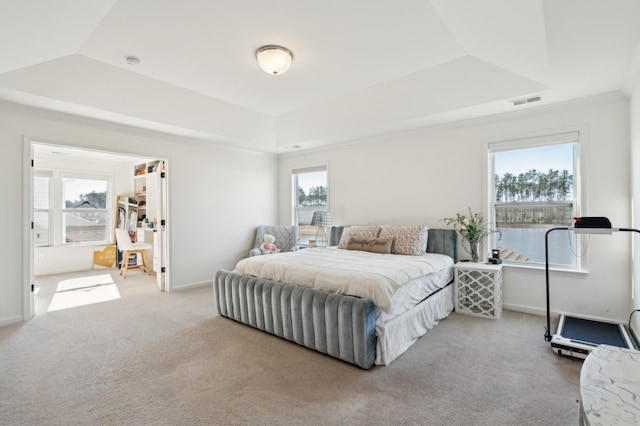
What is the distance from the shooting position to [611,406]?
2.96 ft

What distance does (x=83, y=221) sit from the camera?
681cm

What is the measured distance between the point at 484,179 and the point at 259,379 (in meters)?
3.59

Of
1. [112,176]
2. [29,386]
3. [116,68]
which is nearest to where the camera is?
[29,386]

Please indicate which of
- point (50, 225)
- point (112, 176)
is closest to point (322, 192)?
point (112, 176)

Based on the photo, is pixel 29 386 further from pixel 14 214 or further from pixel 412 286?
pixel 412 286

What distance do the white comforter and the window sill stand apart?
0.74 metres

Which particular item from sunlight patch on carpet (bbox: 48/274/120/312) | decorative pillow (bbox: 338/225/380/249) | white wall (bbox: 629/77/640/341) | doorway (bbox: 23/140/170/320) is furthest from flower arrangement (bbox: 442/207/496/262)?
sunlight patch on carpet (bbox: 48/274/120/312)

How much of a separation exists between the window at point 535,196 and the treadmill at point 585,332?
73 cm

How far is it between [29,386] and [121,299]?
2.32 meters

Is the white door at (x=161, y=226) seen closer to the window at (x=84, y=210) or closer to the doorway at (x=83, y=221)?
the doorway at (x=83, y=221)

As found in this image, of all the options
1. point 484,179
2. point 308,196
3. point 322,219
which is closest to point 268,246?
point 322,219

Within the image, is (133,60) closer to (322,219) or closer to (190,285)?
(190,285)

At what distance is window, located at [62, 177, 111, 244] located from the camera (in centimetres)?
656

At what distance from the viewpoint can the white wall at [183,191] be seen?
11.5ft
